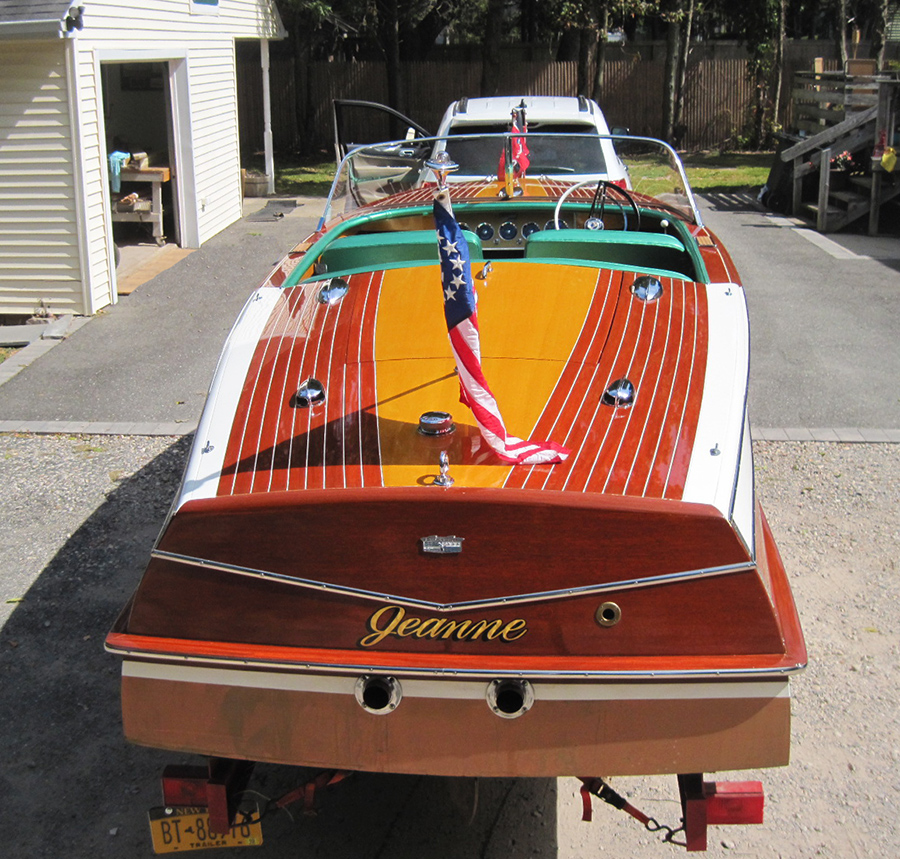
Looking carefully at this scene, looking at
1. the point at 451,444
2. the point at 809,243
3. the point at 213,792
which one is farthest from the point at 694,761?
the point at 809,243

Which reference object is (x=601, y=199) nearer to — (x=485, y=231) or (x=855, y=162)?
(x=485, y=231)

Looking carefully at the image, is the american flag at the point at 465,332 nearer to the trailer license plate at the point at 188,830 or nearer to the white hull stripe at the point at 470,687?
the white hull stripe at the point at 470,687

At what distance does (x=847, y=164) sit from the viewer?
14.3m

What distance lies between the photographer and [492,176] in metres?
6.97

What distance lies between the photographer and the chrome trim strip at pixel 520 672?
104 inches

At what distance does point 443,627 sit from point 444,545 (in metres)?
0.23

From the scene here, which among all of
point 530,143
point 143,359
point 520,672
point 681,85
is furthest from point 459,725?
point 681,85

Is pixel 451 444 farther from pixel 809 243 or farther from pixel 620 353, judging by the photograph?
pixel 809 243

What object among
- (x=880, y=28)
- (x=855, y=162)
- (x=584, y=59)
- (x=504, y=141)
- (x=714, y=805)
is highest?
(x=880, y=28)

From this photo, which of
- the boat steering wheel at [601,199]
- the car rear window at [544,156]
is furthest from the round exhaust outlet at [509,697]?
the car rear window at [544,156]

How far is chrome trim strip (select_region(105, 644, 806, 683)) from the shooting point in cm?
264

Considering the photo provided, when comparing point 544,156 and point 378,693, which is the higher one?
point 544,156

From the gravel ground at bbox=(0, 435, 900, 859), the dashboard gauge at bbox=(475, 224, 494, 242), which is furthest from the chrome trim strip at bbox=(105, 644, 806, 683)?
the dashboard gauge at bbox=(475, 224, 494, 242)

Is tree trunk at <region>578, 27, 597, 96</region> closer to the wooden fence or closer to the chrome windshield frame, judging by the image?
the wooden fence
